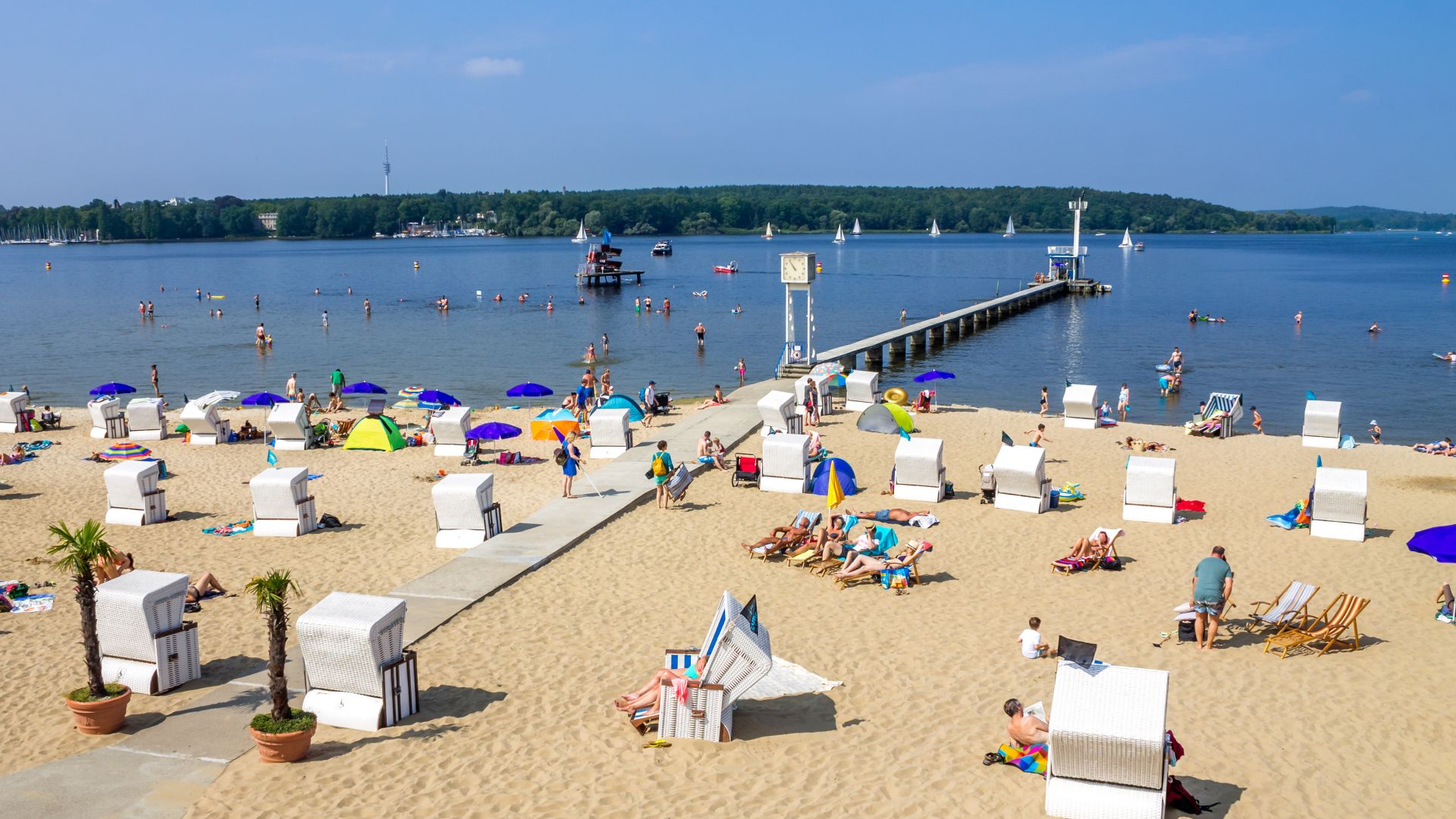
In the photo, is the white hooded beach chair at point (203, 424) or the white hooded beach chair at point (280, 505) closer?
the white hooded beach chair at point (280, 505)

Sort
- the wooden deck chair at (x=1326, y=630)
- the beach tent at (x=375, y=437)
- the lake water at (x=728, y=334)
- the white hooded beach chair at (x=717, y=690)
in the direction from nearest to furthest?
the white hooded beach chair at (x=717, y=690), the wooden deck chair at (x=1326, y=630), the beach tent at (x=375, y=437), the lake water at (x=728, y=334)

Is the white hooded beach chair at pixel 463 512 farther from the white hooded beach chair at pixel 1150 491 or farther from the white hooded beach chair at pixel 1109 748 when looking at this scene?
the white hooded beach chair at pixel 1150 491

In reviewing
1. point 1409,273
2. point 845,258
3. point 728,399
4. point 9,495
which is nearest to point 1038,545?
point 728,399

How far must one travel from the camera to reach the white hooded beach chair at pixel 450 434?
22234mm

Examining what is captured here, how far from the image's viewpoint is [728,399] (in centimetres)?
2894

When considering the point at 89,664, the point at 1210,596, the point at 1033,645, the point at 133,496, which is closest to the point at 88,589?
the point at 89,664

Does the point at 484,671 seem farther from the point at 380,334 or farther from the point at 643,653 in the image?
the point at 380,334

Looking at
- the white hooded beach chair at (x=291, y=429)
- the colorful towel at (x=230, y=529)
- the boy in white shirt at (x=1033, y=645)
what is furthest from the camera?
the white hooded beach chair at (x=291, y=429)

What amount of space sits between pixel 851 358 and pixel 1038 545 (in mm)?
25437

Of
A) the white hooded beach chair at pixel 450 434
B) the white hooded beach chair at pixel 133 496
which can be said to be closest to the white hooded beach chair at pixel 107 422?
the white hooded beach chair at pixel 450 434

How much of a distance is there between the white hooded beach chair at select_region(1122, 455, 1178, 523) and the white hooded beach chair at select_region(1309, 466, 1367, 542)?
6.34 feet

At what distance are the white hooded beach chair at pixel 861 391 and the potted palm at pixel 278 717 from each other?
1967cm

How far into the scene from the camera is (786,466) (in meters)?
18.4

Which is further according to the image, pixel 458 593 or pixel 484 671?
pixel 458 593
